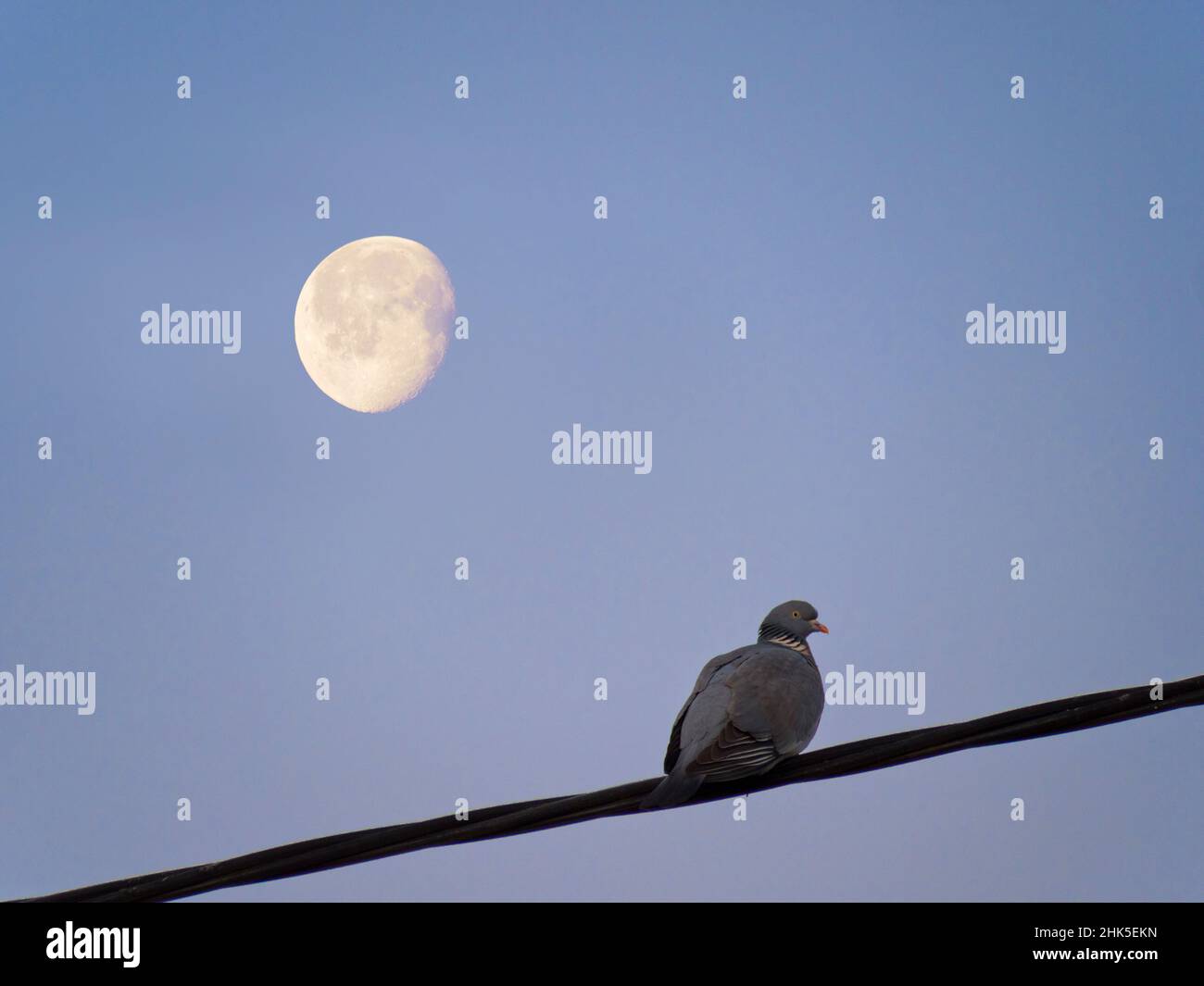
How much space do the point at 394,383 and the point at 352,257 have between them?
2.07 m

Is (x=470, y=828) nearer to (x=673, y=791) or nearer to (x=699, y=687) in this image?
(x=673, y=791)

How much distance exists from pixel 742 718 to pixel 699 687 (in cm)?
64

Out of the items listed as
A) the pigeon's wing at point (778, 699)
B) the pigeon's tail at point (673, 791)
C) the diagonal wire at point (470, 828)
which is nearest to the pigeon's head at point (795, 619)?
the pigeon's wing at point (778, 699)

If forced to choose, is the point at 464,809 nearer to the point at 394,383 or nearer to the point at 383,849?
the point at 383,849

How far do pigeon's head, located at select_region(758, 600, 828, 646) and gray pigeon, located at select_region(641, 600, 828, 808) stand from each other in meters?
0.81

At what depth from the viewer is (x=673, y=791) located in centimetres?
458

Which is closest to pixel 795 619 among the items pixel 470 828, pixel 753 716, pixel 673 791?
pixel 753 716

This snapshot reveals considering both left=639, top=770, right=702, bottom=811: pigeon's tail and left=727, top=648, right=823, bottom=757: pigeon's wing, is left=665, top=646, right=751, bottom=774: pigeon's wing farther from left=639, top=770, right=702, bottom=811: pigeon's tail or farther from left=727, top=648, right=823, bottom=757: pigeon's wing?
left=639, top=770, right=702, bottom=811: pigeon's tail

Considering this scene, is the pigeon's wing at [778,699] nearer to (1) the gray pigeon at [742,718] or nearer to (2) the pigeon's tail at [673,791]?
(1) the gray pigeon at [742,718]

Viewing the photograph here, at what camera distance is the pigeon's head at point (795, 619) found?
7589 mm

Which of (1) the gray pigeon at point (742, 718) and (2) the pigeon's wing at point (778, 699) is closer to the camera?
(1) the gray pigeon at point (742, 718)

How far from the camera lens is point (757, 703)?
5551 millimetres

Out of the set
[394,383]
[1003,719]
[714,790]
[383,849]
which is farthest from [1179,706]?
[394,383]

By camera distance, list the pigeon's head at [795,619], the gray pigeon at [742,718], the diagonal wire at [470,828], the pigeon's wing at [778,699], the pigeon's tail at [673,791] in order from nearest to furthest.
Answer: the diagonal wire at [470,828], the pigeon's tail at [673,791], the gray pigeon at [742,718], the pigeon's wing at [778,699], the pigeon's head at [795,619]
